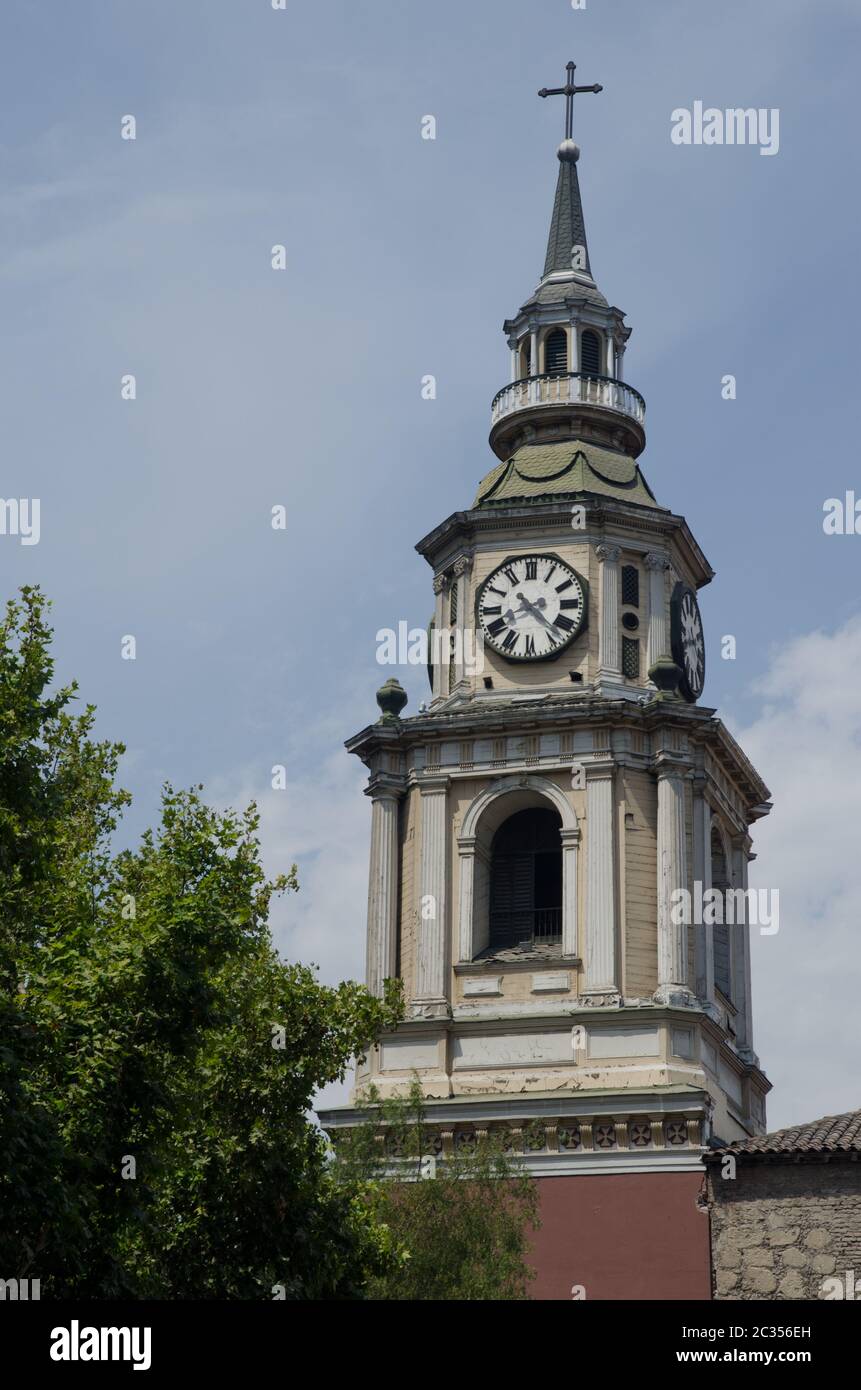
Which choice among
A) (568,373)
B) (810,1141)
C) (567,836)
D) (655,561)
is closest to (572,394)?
(568,373)

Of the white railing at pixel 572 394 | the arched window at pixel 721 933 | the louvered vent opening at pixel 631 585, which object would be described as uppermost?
the white railing at pixel 572 394

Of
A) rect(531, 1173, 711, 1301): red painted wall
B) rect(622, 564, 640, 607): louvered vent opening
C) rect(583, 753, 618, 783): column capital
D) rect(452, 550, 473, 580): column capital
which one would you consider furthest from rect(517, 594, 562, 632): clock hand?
rect(531, 1173, 711, 1301): red painted wall

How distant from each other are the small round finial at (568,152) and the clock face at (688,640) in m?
14.5

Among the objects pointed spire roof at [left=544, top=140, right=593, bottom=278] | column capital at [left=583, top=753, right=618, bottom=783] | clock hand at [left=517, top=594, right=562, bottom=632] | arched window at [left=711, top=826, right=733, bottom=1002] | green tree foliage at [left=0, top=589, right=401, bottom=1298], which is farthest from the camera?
pointed spire roof at [left=544, top=140, right=593, bottom=278]

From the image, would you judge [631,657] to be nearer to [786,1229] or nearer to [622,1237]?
[622,1237]

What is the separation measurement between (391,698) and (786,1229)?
659 inches

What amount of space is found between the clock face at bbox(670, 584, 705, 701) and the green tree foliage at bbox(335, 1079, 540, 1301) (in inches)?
549

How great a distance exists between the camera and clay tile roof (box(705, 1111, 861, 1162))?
147 feet

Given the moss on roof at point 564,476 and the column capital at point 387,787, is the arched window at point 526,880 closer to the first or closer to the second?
the column capital at point 387,787

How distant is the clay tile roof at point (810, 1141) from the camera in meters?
44.7

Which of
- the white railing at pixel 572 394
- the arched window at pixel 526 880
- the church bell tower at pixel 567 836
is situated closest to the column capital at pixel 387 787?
the church bell tower at pixel 567 836

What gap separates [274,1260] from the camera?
31719 millimetres

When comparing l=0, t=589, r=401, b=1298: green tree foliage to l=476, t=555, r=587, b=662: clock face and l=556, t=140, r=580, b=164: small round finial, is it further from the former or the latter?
l=556, t=140, r=580, b=164: small round finial
